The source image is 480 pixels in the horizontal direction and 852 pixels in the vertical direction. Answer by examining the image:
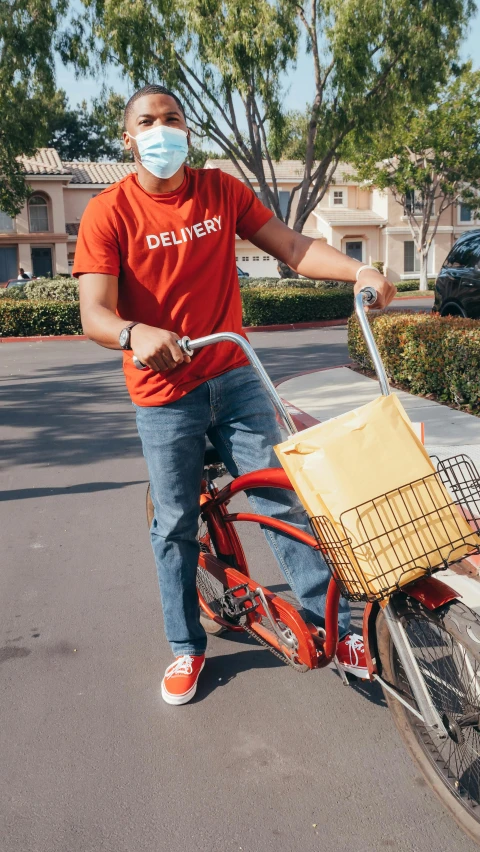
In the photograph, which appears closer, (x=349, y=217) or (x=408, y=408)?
(x=408, y=408)

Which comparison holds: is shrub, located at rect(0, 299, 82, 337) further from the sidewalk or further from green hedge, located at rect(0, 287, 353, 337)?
the sidewalk

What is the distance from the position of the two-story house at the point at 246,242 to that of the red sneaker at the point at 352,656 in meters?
42.6

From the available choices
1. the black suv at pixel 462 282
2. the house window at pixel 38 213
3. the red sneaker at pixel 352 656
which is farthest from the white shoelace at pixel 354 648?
the house window at pixel 38 213

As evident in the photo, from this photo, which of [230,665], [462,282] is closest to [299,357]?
[462,282]

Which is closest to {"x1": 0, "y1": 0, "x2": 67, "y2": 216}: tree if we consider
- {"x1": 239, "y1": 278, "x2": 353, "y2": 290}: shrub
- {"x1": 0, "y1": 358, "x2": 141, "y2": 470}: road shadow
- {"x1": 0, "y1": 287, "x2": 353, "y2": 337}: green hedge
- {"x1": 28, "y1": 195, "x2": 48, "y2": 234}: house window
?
{"x1": 0, "y1": 287, "x2": 353, "y2": 337}: green hedge

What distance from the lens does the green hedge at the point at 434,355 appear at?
820cm

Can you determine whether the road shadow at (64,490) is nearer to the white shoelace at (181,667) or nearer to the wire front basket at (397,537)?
the white shoelace at (181,667)

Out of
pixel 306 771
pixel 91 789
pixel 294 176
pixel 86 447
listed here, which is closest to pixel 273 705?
pixel 306 771

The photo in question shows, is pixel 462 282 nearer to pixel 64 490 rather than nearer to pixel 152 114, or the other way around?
pixel 64 490

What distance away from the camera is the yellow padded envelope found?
2.19m

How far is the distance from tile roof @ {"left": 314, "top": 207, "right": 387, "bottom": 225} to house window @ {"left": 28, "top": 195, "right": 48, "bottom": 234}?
15.3 metres

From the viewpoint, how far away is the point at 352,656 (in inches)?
115

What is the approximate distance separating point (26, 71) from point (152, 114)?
2259 centimetres

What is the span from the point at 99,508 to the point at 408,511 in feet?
13.3
